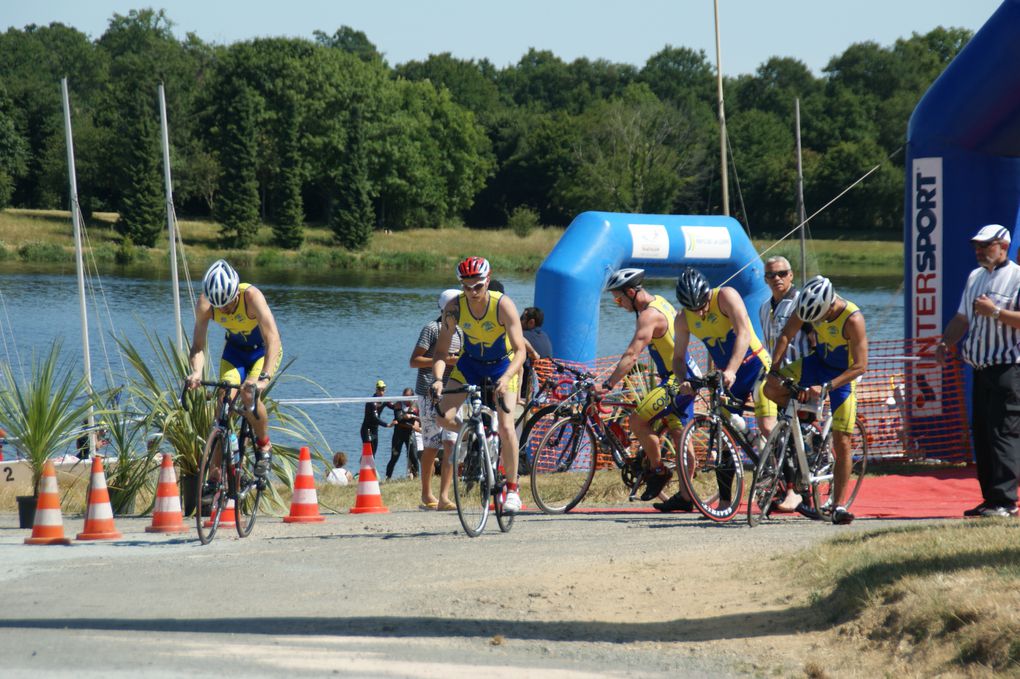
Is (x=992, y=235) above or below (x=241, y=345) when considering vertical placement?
above

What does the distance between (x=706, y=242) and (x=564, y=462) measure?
27.4ft

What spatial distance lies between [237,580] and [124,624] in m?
1.15

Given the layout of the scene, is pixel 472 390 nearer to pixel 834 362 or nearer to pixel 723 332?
pixel 723 332

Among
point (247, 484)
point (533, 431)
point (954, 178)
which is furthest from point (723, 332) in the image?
point (954, 178)

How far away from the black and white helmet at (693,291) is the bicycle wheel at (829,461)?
4.06ft

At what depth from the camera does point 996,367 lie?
931 cm

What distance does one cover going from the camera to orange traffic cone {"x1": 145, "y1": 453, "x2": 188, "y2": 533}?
9961mm

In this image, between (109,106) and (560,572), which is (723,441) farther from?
(109,106)

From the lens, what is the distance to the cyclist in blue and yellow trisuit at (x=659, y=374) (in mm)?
10008

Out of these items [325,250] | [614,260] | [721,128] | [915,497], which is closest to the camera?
[915,497]

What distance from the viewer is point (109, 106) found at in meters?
88.9

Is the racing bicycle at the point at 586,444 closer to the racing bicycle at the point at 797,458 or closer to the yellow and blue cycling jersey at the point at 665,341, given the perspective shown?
the yellow and blue cycling jersey at the point at 665,341

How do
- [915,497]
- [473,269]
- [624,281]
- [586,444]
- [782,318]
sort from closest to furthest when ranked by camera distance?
[473,269] < [624,281] < [586,444] < [782,318] < [915,497]

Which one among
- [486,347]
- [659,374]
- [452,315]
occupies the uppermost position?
[452,315]
